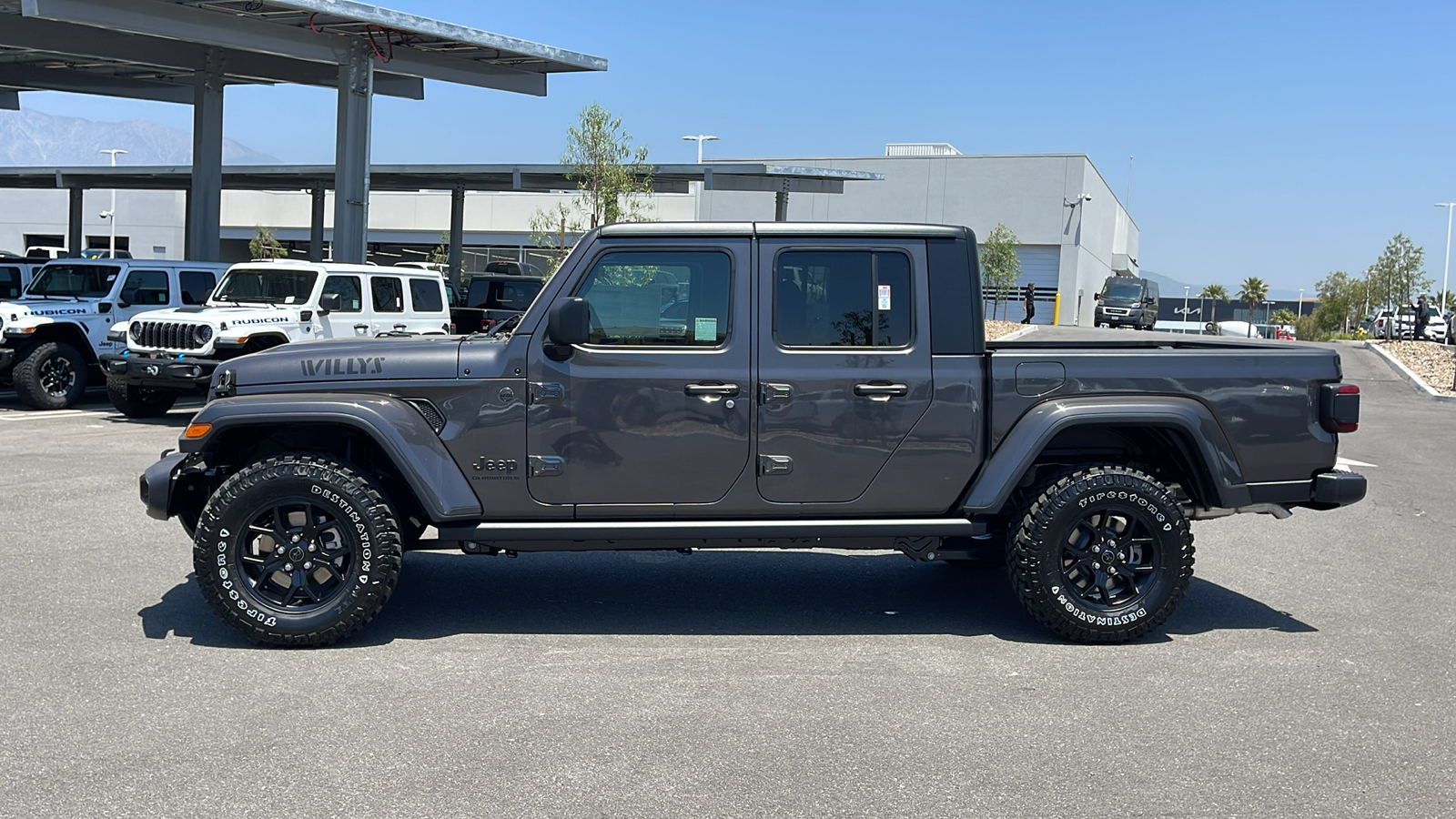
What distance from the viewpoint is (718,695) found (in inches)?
204

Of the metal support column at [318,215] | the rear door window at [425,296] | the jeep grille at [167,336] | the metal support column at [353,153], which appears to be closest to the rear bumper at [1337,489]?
the jeep grille at [167,336]

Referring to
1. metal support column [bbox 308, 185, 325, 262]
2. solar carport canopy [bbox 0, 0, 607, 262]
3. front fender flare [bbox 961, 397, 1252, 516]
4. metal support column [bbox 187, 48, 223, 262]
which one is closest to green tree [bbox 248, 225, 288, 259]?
metal support column [bbox 308, 185, 325, 262]

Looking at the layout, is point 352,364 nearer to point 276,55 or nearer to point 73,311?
point 73,311

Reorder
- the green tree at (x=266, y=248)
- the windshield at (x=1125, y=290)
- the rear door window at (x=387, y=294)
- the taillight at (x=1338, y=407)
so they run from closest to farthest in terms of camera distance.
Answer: the taillight at (x=1338, y=407)
the rear door window at (x=387, y=294)
the windshield at (x=1125, y=290)
the green tree at (x=266, y=248)

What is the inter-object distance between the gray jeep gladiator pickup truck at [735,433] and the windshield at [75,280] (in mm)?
11961

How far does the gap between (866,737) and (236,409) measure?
3171 millimetres

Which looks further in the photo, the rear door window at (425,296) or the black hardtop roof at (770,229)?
the rear door window at (425,296)

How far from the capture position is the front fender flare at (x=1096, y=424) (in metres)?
5.86

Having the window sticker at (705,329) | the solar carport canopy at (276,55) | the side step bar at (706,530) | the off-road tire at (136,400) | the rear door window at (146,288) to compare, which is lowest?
the off-road tire at (136,400)

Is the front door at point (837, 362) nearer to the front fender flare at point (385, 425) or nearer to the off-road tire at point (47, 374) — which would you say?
the front fender flare at point (385, 425)

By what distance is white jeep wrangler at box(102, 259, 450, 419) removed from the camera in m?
14.3

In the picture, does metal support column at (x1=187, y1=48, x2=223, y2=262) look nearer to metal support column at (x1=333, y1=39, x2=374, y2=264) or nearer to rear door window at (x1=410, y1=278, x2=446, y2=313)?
metal support column at (x1=333, y1=39, x2=374, y2=264)

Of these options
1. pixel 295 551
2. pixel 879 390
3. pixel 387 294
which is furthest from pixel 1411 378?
pixel 295 551

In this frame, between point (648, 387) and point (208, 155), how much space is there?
86.2ft
